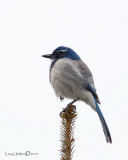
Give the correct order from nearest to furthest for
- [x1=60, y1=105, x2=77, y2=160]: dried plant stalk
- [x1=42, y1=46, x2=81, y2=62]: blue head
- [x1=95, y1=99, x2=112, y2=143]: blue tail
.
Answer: [x1=60, y1=105, x2=77, y2=160]: dried plant stalk → [x1=95, y1=99, x2=112, y2=143]: blue tail → [x1=42, y1=46, x2=81, y2=62]: blue head

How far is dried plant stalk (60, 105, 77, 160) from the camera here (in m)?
3.47

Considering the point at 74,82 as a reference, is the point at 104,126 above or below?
below

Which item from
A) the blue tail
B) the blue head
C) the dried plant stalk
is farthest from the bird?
the dried plant stalk

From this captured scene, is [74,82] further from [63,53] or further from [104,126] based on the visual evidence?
[104,126]

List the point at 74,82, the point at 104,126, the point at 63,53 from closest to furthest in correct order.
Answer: the point at 104,126
the point at 74,82
the point at 63,53

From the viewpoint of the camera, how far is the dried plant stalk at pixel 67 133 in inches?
137

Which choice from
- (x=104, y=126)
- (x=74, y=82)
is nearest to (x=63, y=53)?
(x=74, y=82)

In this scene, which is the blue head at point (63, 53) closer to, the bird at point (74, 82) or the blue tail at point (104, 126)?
the bird at point (74, 82)

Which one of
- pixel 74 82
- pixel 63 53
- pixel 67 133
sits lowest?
pixel 67 133

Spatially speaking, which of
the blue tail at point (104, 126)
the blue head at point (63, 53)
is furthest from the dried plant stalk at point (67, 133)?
the blue head at point (63, 53)

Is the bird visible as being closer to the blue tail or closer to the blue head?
the blue tail

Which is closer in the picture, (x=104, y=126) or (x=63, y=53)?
(x=104, y=126)

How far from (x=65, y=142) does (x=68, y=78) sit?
2.57 metres

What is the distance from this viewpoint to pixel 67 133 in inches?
153
